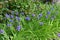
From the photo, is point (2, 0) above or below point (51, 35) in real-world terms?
above

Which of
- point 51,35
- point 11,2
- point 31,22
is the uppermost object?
point 11,2

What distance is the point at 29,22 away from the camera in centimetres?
366

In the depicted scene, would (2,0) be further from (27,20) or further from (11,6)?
(27,20)

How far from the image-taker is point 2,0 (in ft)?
13.4

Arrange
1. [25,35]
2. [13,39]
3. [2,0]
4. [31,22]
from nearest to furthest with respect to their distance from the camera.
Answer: [13,39] → [25,35] → [31,22] → [2,0]

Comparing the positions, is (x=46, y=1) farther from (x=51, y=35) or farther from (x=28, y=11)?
(x=51, y=35)

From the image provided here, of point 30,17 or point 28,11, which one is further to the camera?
point 28,11

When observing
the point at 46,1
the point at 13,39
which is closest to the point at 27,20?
the point at 13,39

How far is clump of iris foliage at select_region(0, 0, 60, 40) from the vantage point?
3.30 m

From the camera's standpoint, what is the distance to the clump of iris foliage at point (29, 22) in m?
3.30

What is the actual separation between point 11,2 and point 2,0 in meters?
0.20

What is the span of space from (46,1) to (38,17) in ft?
6.09

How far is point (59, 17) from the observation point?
13.7 ft

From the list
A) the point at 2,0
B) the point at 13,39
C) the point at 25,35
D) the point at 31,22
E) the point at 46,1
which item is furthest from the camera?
the point at 46,1
